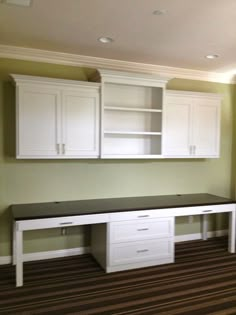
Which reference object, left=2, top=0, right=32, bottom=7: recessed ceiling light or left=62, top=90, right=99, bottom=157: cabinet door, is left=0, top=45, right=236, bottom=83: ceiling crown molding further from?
left=2, top=0, right=32, bottom=7: recessed ceiling light

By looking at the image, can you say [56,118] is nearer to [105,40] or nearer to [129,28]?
[105,40]

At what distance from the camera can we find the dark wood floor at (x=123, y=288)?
2.70 m

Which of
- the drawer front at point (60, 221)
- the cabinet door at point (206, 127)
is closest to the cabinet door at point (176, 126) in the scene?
the cabinet door at point (206, 127)

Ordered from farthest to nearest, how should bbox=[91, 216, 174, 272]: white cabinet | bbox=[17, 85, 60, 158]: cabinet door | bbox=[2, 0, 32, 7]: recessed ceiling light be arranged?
1. bbox=[91, 216, 174, 272]: white cabinet
2. bbox=[17, 85, 60, 158]: cabinet door
3. bbox=[2, 0, 32, 7]: recessed ceiling light

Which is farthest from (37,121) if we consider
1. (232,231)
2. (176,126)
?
(232,231)

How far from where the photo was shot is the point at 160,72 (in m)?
4.27

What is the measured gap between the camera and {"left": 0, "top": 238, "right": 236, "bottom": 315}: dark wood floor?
2695mm

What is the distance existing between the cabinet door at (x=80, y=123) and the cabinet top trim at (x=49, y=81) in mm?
86

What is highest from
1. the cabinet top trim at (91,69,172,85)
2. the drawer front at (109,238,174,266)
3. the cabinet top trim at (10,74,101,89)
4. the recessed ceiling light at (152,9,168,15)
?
the recessed ceiling light at (152,9,168,15)

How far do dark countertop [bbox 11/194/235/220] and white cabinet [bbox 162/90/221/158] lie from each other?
638 mm

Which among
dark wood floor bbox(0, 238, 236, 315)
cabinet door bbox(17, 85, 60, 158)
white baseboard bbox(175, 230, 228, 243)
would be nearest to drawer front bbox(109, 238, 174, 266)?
dark wood floor bbox(0, 238, 236, 315)

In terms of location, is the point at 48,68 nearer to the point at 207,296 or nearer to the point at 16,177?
the point at 16,177

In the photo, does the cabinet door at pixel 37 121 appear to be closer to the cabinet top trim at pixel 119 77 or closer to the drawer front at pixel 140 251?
the cabinet top trim at pixel 119 77

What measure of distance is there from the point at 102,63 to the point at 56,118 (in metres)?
1.07
